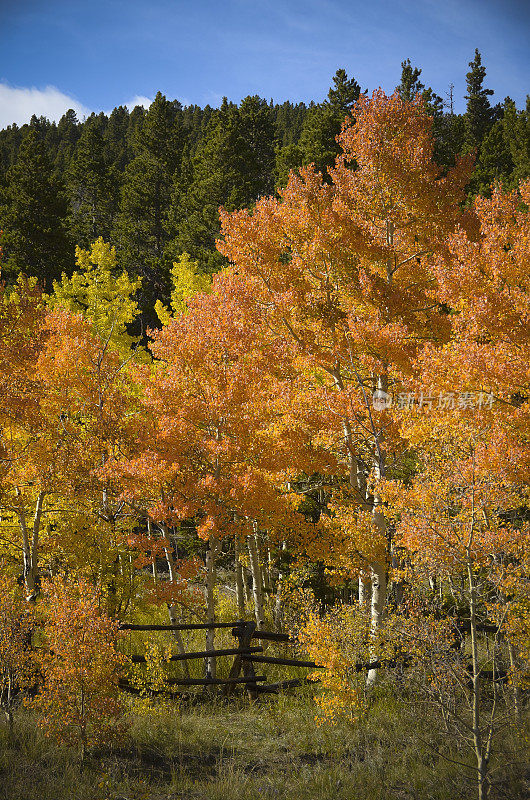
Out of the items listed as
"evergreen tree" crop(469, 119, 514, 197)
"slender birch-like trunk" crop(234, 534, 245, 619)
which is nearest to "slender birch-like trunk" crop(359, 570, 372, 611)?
"slender birch-like trunk" crop(234, 534, 245, 619)

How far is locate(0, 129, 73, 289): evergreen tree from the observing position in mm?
30891

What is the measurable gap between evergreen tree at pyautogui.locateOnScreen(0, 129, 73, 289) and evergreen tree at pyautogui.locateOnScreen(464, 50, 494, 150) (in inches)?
1238

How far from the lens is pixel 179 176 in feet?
116

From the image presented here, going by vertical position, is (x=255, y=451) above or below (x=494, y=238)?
below

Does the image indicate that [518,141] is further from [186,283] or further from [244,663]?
[244,663]

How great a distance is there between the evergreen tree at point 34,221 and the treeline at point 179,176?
6 centimetres

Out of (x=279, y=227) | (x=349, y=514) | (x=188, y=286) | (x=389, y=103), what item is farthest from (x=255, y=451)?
(x=188, y=286)

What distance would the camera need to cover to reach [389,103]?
40.3 ft

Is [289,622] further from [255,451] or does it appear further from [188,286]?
[188,286]

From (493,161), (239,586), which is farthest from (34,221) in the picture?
(493,161)

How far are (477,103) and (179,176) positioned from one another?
2608 centimetres

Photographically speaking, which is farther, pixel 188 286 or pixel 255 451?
pixel 188 286

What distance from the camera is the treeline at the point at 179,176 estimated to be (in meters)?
27.7

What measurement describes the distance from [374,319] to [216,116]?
24.5 metres
